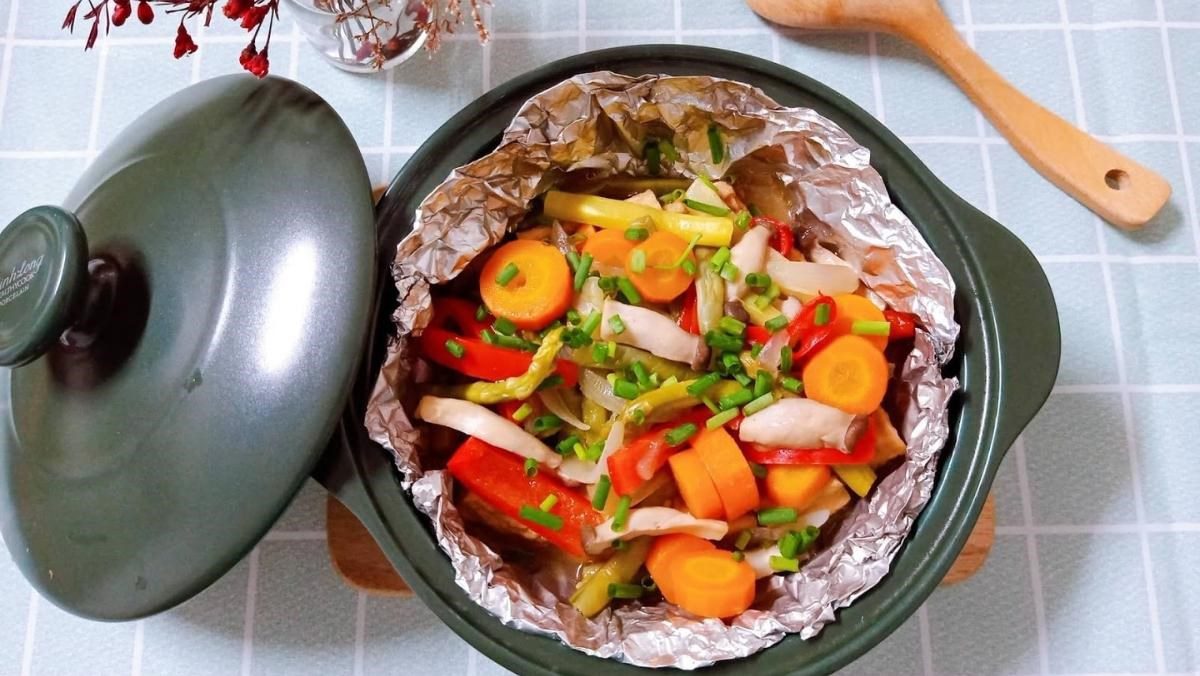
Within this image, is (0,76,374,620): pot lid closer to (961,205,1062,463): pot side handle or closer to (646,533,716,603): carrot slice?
(646,533,716,603): carrot slice

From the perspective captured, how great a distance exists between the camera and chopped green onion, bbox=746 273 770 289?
1.18 meters

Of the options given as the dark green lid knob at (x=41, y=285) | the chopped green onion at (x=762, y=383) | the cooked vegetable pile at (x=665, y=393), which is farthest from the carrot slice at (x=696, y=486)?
the dark green lid knob at (x=41, y=285)

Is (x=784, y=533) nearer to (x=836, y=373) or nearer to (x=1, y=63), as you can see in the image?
(x=836, y=373)

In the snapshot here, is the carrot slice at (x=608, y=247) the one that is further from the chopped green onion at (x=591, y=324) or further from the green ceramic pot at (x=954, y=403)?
the green ceramic pot at (x=954, y=403)

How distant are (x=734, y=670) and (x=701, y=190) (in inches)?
23.6

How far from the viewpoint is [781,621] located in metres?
1.05

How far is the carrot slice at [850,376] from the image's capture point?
1.11 m

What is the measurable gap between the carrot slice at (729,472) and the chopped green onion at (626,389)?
0.10 meters

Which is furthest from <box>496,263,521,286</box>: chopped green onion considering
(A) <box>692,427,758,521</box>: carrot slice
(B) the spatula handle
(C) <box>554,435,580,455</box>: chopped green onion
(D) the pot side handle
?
(B) the spatula handle

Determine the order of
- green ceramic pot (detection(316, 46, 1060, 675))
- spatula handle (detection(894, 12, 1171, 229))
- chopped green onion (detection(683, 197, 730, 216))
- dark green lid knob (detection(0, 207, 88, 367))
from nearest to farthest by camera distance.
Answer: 1. dark green lid knob (detection(0, 207, 88, 367))
2. green ceramic pot (detection(316, 46, 1060, 675))
3. chopped green onion (detection(683, 197, 730, 216))
4. spatula handle (detection(894, 12, 1171, 229))

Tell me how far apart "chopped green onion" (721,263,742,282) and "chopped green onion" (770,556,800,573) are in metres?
0.35

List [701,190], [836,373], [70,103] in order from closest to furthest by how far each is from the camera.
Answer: [836,373]
[701,190]
[70,103]

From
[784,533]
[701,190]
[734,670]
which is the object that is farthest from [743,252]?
[734,670]

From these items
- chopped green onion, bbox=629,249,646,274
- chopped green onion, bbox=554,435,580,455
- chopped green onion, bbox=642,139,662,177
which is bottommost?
chopped green onion, bbox=554,435,580,455
